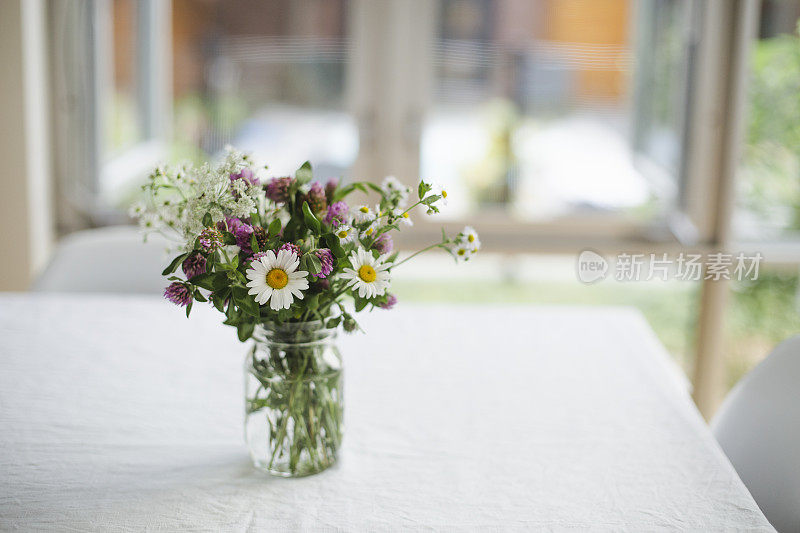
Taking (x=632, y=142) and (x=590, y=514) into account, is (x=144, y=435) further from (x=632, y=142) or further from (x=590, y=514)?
(x=632, y=142)

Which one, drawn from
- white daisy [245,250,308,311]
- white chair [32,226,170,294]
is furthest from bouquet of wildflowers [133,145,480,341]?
white chair [32,226,170,294]

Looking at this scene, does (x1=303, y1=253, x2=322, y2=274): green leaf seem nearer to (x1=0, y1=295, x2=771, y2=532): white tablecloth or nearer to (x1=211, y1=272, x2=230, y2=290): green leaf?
(x1=211, y1=272, x2=230, y2=290): green leaf

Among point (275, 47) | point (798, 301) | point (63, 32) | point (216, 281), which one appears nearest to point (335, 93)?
point (275, 47)

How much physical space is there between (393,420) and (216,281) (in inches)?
17.2

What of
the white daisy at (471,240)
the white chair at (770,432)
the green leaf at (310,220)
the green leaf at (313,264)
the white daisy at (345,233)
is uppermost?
the green leaf at (310,220)

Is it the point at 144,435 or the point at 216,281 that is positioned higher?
the point at 216,281

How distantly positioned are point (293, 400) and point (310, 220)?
0.84 ft

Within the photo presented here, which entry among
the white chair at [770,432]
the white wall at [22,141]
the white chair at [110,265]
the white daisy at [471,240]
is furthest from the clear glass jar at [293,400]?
the white wall at [22,141]

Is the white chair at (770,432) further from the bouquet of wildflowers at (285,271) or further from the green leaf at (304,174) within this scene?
the green leaf at (304,174)

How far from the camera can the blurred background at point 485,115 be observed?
284cm

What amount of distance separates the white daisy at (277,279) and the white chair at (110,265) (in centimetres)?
116

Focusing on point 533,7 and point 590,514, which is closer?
point 590,514

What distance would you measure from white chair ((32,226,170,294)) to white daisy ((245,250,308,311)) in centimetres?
116

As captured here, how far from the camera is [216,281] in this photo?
1068 mm
